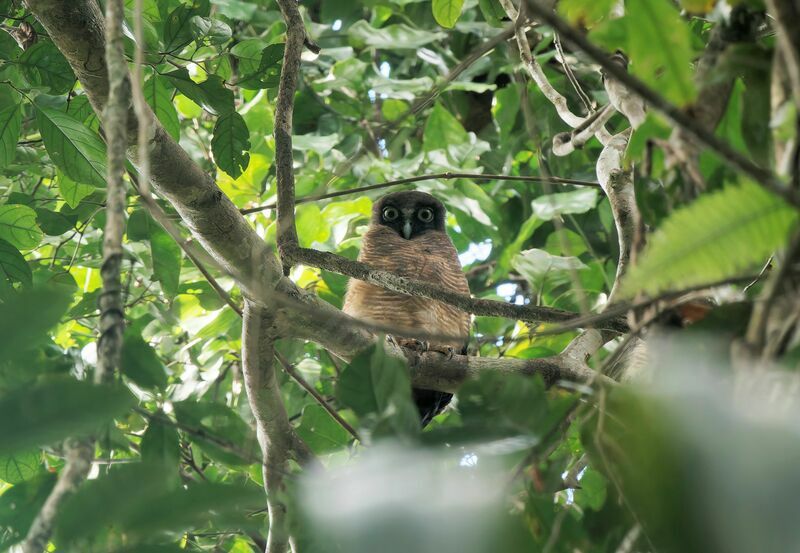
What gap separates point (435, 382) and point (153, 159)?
1.28 metres

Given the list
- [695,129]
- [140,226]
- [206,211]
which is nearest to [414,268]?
[140,226]

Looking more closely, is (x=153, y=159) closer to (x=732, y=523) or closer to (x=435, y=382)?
(x=435, y=382)

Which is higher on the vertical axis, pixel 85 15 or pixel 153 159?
pixel 85 15

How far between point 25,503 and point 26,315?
506 millimetres

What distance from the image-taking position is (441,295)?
226 cm

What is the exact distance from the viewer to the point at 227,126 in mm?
2590

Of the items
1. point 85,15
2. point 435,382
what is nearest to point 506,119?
point 435,382

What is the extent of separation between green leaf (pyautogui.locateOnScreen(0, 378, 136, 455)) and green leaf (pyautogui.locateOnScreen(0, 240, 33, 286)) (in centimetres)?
171

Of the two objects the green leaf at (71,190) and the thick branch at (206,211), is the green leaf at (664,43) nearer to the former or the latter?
the thick branch at (206,211)

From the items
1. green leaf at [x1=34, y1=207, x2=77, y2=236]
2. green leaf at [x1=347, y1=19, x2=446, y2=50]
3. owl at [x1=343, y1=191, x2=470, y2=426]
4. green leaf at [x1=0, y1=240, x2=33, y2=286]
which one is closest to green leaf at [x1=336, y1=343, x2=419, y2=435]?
green leaf at [x1=0, y1=240, x2=33, y2=286]

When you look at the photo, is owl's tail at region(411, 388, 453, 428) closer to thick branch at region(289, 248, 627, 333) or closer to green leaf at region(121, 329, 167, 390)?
thick branch at region(289, 248, 627, 333)

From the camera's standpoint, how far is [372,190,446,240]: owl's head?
18.1ft

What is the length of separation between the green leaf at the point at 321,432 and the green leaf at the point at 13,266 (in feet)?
3.06

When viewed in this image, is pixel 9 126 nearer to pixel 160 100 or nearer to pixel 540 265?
pixel 160 100
